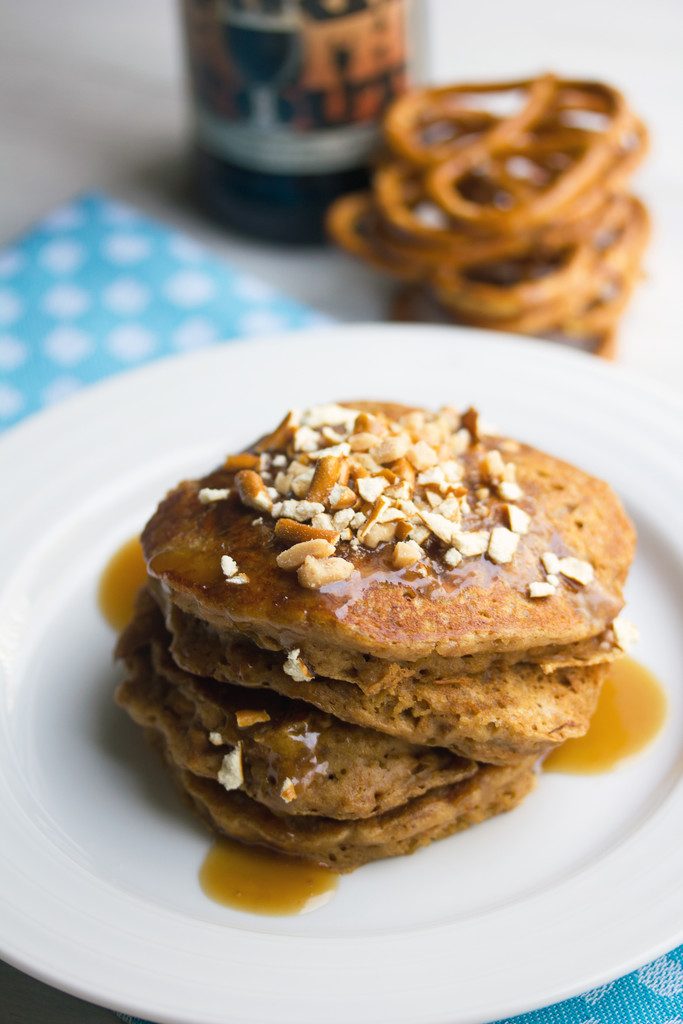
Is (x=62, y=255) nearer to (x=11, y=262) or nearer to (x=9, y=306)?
(x=11, y=262)

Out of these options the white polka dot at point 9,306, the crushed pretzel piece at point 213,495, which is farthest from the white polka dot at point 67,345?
the crushed pretzel piece at point 213,495

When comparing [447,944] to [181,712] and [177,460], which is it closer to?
[181,712]

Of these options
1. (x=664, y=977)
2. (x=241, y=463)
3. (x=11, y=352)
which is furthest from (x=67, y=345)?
(x=664, y=977)

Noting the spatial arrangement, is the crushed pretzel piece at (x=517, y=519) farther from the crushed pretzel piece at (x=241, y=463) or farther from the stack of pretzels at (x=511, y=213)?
the stack of pretzels at (x=511, y=213)

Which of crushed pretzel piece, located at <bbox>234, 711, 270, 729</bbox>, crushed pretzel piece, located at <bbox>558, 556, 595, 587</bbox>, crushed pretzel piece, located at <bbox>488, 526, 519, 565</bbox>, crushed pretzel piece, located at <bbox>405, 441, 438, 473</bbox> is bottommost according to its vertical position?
crushed pretzel piece, located at <bbox>234, 711, 270, 729</bbox>

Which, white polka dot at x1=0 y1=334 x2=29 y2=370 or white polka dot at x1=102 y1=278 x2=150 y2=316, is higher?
white polka dot at x1=102 y1=278 x2=150 y2=316

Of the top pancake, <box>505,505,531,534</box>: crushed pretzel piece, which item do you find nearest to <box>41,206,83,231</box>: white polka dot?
the top pancake

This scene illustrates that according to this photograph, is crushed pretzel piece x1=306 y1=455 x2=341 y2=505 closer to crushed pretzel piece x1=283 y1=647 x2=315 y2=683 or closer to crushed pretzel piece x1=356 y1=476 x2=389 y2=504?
crushed pretzel piece x1=356 y1=476 x2=389 y2=504
